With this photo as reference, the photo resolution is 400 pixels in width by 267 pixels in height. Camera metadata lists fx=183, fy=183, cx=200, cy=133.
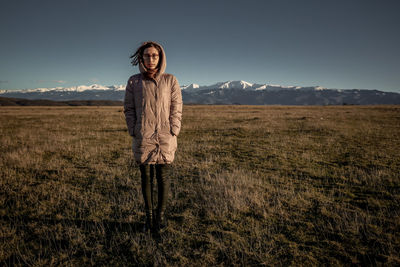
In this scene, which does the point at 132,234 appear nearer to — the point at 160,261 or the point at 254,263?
the point at 160,261

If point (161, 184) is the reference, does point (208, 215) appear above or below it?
below

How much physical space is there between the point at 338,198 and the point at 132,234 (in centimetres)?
496

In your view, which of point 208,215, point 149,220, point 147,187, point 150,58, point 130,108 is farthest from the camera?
point 208,215

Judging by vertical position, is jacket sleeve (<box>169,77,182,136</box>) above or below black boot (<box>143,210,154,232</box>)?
above

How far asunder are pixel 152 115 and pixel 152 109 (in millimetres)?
97

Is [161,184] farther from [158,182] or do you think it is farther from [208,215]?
[208,215]

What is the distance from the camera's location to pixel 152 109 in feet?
9.76

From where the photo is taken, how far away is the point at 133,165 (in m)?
7.35

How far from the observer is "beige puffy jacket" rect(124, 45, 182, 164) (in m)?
2.95

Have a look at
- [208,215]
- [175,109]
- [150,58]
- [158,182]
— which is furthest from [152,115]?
[208,215]

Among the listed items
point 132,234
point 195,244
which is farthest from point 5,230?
point 195,244

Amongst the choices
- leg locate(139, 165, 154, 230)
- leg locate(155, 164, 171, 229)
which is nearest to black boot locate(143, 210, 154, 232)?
leg locate(139, 165, 154, 230)

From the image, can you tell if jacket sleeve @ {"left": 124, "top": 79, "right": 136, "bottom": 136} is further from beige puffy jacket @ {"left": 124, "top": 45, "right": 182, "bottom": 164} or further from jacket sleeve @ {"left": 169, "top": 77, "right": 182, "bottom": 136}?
jacket sleeve @ {"left": 169, "top": 77, "right": 182, "bottom": 136}

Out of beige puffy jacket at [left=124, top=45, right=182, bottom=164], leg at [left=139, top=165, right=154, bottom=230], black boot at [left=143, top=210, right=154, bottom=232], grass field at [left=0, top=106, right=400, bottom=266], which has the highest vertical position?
beige puffy jacket at [left=124, top=45, right=182, bottom=164]
